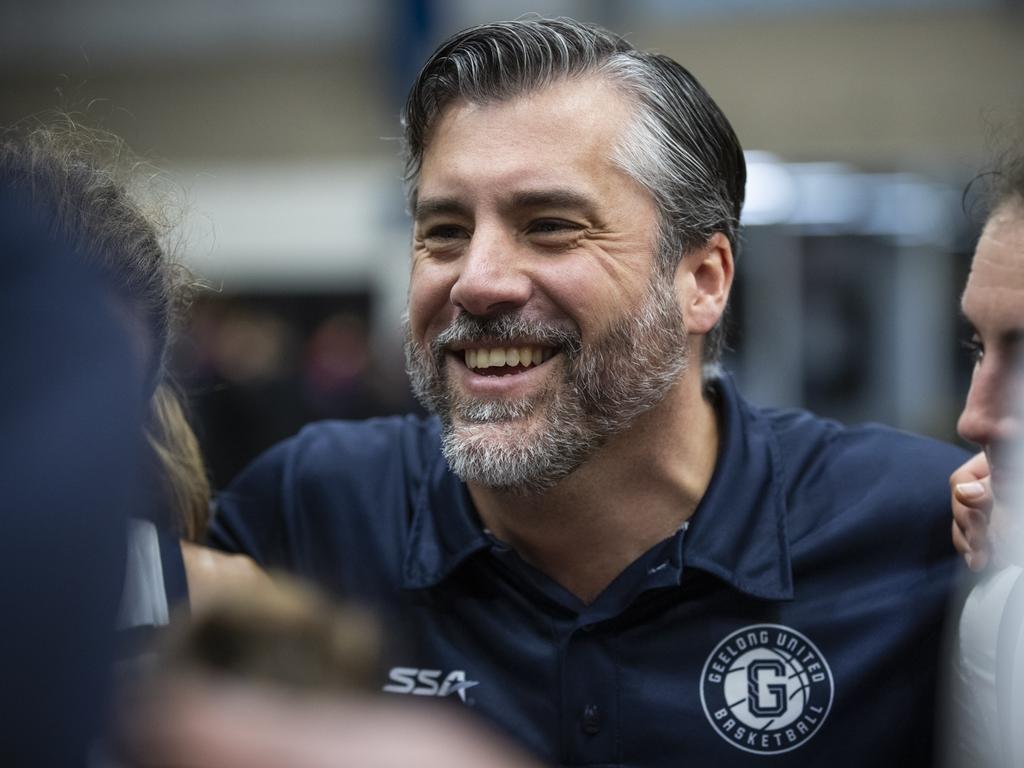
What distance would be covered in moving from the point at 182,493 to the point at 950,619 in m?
1.54

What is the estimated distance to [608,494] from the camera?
233 centimetres

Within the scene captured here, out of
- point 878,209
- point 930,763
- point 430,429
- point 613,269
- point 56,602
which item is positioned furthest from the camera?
point 878,209

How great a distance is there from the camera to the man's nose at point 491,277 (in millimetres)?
2199

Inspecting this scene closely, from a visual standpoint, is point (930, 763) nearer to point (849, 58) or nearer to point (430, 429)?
point (430, 429)

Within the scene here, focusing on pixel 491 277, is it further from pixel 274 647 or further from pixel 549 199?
pixel 274 647

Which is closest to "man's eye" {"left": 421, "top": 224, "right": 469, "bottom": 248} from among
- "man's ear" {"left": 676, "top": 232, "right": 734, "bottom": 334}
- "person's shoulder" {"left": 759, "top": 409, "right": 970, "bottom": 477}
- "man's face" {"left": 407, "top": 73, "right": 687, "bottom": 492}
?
"man's face" {"left": 407, "top": 73, "right": 687, "bottom": 492}

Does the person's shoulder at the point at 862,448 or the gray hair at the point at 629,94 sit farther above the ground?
the gray hair at the point at 629,94

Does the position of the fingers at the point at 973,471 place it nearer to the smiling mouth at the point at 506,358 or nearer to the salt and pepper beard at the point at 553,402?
the salt and pepper beard at the point at 553,402

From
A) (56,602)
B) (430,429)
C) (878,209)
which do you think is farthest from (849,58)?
(56,602)

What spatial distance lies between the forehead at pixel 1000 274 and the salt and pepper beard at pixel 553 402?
0.60 m

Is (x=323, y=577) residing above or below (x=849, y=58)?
below

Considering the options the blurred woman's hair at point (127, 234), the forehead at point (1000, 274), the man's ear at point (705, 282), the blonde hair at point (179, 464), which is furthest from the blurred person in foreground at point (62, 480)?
the man's ear at point (705, 282)

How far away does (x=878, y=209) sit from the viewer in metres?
11.5

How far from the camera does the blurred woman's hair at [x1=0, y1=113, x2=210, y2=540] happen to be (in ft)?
6.03
